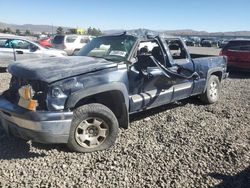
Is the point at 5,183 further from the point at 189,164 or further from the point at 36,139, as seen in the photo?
the point at 189,164

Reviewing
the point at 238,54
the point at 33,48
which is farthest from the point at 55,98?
the point at 238,54

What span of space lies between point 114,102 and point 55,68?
1.10 meters

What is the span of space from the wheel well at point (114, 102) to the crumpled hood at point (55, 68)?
459mm

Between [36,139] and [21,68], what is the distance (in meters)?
1.14

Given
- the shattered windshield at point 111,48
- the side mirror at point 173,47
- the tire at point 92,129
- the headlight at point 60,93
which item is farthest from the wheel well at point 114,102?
the side mirror at point 173,47

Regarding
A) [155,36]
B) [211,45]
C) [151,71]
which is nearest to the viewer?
[151,71]

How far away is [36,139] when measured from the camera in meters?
4.19

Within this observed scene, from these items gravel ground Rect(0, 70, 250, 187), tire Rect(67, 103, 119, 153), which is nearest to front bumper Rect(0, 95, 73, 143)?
tire Rect(67, 103, 119, 153)

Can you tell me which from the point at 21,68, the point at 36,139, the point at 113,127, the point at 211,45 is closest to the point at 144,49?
the point at 113,127

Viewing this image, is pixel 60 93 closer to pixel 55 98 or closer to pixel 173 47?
pixel 55 98

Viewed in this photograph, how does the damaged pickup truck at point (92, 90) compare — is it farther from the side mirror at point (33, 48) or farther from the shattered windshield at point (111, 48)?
the side mirror at point (33, 48)

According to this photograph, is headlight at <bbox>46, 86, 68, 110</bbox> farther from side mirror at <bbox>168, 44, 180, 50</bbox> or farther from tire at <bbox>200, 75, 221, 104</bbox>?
tire at <bbox>200, 75, 221, 104</bbox>

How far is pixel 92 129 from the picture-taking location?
15.2 feet

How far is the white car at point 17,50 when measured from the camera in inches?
485
